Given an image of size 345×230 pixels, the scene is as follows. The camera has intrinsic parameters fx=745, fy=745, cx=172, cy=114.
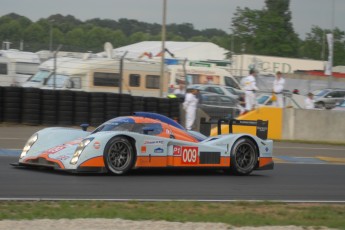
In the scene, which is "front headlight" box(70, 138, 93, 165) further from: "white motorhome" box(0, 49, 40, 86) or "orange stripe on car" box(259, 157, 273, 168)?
"white motorhome" box(0, 49, 40, 86)

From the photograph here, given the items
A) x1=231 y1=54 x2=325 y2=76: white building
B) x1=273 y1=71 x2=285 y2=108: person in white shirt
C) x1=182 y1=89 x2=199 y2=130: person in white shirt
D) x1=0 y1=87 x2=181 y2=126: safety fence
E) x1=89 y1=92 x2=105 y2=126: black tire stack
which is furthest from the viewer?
x1=231 y1=54 x2=325 y2=76: white building

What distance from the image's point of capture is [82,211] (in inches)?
304

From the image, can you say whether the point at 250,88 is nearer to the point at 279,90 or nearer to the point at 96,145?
the point at 279,90

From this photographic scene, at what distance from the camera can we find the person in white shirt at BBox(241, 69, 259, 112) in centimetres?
2116

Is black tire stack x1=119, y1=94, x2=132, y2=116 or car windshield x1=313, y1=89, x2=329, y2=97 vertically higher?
car windshield x1=313, y1=89, x2=329, y2=97

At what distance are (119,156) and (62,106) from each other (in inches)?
373

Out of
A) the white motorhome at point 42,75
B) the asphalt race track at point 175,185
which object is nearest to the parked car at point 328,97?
the white motorhome at point 42,75

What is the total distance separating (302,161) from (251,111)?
18.5 ft

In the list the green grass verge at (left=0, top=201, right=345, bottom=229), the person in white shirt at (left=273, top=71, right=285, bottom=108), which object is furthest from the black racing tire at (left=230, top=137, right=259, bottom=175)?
the person in white shirt at (left=273, top=71, right=285, bottom=108)

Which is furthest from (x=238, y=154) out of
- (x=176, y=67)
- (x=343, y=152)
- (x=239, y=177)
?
(x=176, y=67)

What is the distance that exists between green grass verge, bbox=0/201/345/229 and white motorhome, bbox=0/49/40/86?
20.0 m

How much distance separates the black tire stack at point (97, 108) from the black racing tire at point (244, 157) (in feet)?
29.5

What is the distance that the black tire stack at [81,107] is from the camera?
20453 mm

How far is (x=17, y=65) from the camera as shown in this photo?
30266 millimetres
